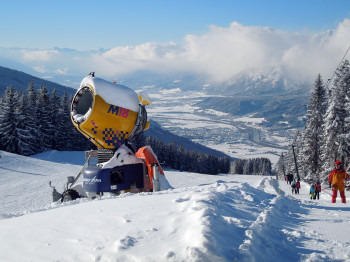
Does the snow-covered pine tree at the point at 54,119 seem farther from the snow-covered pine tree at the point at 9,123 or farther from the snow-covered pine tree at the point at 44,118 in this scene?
the snow-covered pine tree at the point at 9,123

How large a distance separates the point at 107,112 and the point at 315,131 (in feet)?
101

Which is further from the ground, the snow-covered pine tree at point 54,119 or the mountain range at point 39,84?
the mountain range at point 39,84

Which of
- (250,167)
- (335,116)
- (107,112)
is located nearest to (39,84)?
(250,167)

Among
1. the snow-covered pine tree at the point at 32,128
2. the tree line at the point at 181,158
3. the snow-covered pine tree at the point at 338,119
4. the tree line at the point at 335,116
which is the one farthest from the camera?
the tree line at the point at 181,158

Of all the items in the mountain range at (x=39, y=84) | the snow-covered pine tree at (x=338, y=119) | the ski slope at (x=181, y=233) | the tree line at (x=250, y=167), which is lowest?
the tree line at (x=250, y=167)

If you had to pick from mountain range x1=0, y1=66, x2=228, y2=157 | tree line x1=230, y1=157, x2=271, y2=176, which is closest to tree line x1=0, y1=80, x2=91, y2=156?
tree line x1=230, y1=157, x2=271, y2=176

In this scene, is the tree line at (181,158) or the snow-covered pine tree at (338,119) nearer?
the snow-covered pine tree at (338,119)

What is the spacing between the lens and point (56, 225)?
17.1 ft

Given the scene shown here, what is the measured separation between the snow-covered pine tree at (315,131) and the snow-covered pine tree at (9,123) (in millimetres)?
33742

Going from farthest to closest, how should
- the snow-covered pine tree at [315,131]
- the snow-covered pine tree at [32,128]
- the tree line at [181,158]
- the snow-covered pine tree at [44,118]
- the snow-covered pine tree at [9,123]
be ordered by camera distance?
the tree line at [181,158], the snow-covered pine tree at [44,118], the snow-covered pine tree at [32,128], the snow-covered pine tree at [9,123], the snow-covered pine tree at [315,131]

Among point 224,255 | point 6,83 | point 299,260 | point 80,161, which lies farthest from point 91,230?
point 6,83

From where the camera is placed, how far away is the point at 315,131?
1399 inches

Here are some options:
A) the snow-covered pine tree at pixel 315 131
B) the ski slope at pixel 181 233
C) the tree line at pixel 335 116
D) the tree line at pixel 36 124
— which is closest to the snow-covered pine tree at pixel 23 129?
the tree line at pixel 36 124

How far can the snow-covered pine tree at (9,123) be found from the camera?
37812 mm
